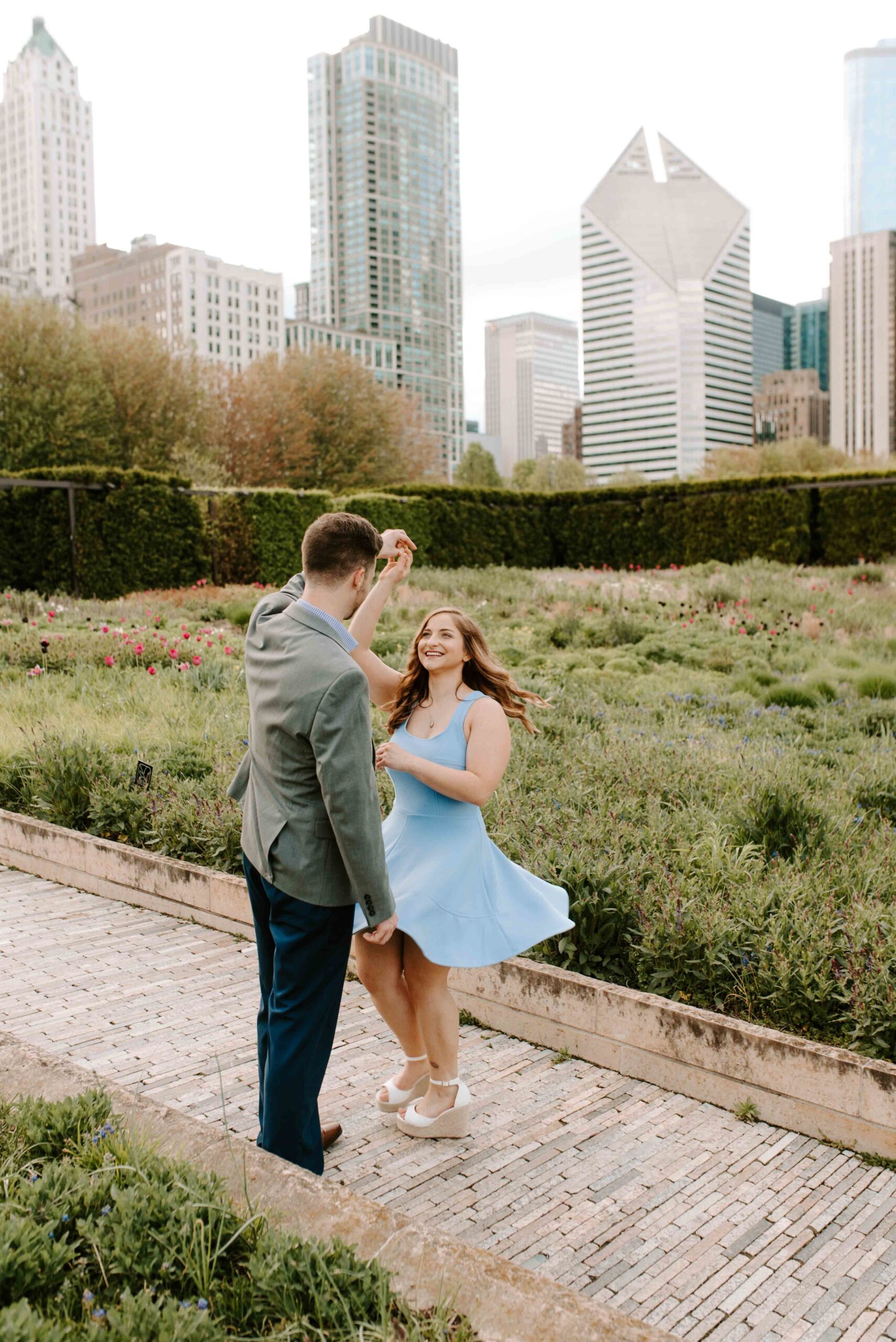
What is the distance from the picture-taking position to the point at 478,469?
70188 millimetres

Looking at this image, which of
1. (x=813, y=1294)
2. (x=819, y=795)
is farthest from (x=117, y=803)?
(x=813, y=1294)

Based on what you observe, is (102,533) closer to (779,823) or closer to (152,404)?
(779,823)

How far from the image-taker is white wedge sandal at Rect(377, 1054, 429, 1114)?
334 centimetres

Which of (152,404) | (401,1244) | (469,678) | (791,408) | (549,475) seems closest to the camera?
(401,1244)

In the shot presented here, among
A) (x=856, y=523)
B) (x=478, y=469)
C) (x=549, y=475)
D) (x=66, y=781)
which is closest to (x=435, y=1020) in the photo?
(x=66, y=781)

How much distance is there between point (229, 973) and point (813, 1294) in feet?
9.33

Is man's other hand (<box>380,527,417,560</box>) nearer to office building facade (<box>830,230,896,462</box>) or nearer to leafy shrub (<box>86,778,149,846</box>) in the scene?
leafy shrub (<box>86,778,149,846</box>)

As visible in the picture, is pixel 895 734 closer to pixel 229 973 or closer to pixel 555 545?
pixel 229 973

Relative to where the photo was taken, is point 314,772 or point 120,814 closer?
point 314,772

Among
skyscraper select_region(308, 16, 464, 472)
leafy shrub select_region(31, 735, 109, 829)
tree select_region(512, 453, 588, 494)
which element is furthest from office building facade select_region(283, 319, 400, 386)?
leafy shrub select_region(31, 735, 109, 829)

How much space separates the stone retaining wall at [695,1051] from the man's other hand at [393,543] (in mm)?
1657

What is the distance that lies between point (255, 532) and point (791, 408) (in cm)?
17123

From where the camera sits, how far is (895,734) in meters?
7.68

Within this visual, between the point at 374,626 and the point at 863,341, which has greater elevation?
the point at 863,341
